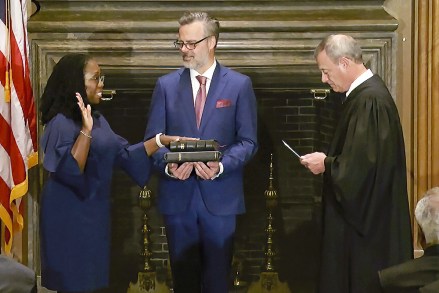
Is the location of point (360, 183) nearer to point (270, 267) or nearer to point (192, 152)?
point (192, 152)

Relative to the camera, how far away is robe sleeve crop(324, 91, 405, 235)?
5.15 meters

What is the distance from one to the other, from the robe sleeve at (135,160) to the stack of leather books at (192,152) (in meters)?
0.39

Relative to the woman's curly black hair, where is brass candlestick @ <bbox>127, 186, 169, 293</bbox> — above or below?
below

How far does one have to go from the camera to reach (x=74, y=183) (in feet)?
17.4

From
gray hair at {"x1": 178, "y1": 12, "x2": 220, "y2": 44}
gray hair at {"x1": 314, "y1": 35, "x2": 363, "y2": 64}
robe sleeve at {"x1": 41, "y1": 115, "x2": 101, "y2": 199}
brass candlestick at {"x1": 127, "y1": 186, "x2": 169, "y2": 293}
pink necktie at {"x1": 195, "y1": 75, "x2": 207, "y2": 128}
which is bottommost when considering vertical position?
brass candlestick at {"x1": 127, "y1": 186, "x2": 169, "y2": 293}

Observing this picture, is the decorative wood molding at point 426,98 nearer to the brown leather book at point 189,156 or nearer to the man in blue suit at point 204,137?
the man in blue suit at point 204,137

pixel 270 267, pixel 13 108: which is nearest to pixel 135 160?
pixel 13 108

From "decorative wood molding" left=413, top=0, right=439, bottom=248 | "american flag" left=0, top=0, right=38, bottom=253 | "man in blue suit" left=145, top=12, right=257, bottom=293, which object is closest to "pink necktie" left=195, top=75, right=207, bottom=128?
"man in blue suit" left=145, top=12, right=257, bottom=293

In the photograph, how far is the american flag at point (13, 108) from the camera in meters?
5.86

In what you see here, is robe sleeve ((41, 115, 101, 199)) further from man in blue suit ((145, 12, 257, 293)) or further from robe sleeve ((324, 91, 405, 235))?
robe sleeve ((324, 91, 405, 235))

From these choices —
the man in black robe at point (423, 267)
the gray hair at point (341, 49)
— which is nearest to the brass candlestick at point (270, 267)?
the gray hair at point (341, 49)

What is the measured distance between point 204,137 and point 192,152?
0.27 m

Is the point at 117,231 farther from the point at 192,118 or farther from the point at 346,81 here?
the point at 346,81

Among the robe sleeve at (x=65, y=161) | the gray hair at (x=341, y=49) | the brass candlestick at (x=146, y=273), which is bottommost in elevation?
the brass candlestick at (x=146, y=273)
